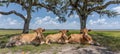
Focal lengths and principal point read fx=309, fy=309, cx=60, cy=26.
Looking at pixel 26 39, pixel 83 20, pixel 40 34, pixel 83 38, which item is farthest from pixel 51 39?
pixel 83 20

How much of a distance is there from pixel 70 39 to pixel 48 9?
11872 millimetres

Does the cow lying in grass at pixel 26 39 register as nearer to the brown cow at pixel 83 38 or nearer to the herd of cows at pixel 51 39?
the herd of cows at pixel 51 39

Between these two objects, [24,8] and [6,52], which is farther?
[24,8]

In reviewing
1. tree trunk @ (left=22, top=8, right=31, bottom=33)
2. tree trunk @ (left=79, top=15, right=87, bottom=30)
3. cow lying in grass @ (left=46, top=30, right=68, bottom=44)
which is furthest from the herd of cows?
tree trunk @ (left=22, top=8, right=31, bottom=33)

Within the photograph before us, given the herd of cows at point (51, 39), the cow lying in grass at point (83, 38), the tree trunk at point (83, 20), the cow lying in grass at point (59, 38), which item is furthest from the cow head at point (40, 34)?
the tree trunk at point (83, 20)

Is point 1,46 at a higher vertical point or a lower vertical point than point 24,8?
lower

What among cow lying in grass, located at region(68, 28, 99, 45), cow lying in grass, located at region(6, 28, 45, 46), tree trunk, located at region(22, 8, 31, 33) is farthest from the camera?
tree trunk, located at region(22, 8, 31, 33)

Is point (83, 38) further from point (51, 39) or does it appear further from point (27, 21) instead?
point (27, 21)

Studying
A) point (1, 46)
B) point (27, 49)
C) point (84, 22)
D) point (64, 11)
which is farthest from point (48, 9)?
point (27, 49)

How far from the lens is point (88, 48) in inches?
685

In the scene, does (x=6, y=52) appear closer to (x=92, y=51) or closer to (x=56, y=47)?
(x=56, y=47)

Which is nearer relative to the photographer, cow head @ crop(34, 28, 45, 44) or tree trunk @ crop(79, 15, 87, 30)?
cow head @ crop(34, 28, 45, 44)

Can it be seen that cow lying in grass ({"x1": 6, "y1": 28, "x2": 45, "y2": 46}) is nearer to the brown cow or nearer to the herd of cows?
the herd of cows

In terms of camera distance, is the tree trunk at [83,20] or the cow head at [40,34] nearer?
the cow head at [40,34]
